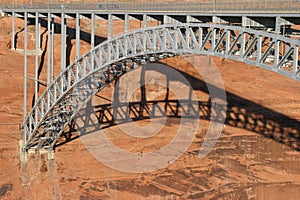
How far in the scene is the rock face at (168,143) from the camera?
38062mm

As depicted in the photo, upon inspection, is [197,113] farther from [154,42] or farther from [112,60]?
[154,42]

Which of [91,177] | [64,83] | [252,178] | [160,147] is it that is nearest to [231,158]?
[252,178]

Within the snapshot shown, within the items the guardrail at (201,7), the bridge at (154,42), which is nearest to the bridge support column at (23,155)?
the bridge at (154,42)

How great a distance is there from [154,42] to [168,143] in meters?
13.6

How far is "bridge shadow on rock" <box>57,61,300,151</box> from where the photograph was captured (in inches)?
1692

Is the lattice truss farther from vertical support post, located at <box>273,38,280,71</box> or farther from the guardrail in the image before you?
vertical support post, located at <box>273,38,280,71</box>

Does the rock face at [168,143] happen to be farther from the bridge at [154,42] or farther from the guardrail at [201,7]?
the guardrail at [201,7]

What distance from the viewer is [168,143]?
42.7 metres

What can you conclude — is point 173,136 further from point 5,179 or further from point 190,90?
point 5,179

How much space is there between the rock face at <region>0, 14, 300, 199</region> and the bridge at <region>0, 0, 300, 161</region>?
1146 millimetres

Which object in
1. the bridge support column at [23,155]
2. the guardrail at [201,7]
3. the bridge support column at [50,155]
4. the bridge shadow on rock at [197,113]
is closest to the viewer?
the guardrail at [201,7]

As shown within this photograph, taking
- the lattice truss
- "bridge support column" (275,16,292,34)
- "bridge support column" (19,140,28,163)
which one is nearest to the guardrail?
"bridge support column" (275,16,292,34)

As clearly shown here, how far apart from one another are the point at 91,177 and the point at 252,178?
10.5 m

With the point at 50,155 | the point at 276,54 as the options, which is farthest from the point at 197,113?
the point at 276,54
